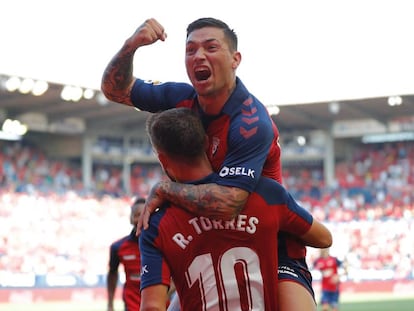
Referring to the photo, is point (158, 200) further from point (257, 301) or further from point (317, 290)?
point (317, 290)

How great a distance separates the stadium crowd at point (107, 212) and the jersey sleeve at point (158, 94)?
74.9ft

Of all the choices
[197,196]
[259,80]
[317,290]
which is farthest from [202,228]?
[259,80]

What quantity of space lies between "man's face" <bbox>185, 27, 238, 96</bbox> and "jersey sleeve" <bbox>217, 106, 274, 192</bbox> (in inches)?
9.5

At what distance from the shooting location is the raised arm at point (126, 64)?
4574 mm

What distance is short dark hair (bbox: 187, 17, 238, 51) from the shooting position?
177 inches

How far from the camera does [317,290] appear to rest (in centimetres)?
3156

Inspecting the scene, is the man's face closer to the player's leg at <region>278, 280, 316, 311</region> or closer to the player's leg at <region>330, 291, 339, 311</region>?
the player's leg at <region>278, 280, 316, 311</region>

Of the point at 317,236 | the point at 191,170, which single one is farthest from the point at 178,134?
the point at 317,236

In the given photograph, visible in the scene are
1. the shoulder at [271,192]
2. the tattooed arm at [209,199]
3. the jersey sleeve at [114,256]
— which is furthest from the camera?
the jersey sleeve at [114,256]

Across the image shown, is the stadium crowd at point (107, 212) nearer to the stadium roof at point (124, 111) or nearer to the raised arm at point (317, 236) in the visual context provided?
the stadium roof at point (124, 111)

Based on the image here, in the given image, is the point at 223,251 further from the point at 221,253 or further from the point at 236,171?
the point at 236,171

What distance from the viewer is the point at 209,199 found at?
418 centimetres

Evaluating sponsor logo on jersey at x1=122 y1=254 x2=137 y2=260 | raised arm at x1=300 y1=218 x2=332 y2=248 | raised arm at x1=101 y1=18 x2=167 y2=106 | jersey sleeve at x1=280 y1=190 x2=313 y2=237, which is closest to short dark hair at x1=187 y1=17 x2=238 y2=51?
raised arm at x1=101 y1=18 x2=167 y2=106

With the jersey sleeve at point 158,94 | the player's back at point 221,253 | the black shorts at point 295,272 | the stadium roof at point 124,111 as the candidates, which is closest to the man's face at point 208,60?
the jersey sleeve at point 158,94
